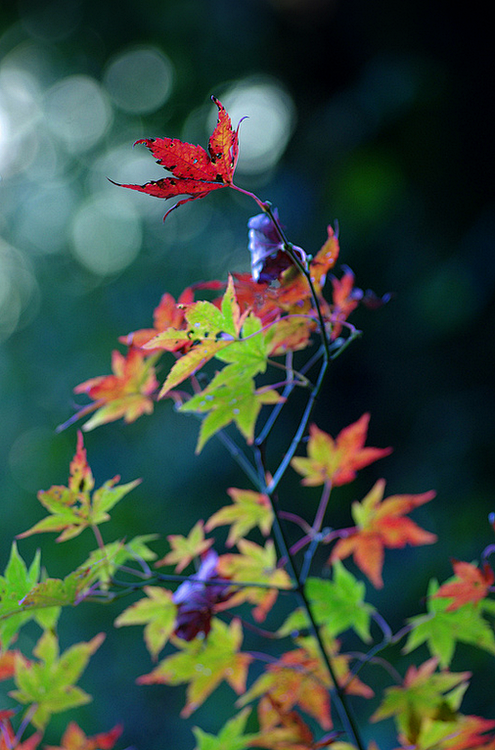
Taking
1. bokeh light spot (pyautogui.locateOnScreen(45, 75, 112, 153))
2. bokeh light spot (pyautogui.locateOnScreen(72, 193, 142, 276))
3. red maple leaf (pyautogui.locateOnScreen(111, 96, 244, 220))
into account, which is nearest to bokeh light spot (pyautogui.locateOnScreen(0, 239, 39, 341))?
bokeh light spot (pyautogui.locateOnScreen(72, 193, 142, 276))

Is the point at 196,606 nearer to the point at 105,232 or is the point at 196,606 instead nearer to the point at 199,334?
the point at 199,334

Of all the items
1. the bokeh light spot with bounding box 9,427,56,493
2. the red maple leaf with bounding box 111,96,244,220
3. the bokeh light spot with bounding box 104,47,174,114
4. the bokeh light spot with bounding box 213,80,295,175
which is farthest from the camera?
the bokeh light spot with bounding box 104,47,174,114

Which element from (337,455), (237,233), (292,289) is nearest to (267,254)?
(292,289)

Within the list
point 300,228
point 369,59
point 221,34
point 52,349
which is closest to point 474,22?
point 369,59

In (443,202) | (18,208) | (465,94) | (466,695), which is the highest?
(465,94)

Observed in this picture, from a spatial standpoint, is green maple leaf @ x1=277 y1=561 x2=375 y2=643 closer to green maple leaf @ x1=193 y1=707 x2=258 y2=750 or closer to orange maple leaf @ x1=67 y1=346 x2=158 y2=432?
green maple leaf @ x1=193 y1=707 x2=258 y2=750

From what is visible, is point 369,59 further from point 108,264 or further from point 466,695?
point 466,695
